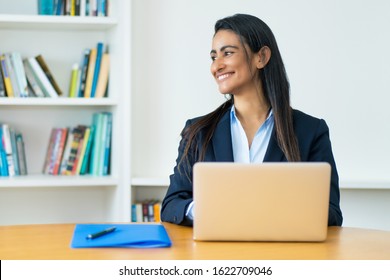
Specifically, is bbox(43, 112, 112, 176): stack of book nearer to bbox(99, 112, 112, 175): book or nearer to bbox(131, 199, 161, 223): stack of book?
bbox(99, 112, 112, 175): book

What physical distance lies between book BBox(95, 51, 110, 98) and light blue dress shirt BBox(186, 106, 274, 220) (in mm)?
1320

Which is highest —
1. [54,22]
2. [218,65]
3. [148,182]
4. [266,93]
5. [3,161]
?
[54,22]

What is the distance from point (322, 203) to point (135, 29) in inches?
87.9

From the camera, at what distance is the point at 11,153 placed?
363 centimetres

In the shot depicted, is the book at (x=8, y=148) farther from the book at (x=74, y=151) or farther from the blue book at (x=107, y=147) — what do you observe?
the blue book at (x=107, y=147)

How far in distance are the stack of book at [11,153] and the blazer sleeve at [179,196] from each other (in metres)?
1.45

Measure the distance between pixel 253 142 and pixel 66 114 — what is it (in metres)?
1.60

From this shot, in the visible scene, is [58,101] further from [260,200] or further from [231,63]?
[260,200]

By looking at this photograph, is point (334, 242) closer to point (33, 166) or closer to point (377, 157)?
point (377, 157)

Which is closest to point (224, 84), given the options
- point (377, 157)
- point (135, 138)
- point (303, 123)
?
point (303, 123)

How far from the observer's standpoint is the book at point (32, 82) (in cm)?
365

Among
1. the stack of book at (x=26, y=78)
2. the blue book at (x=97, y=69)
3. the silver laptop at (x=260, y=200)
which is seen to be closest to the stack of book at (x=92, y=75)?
the blue book at (x=97, y=69)

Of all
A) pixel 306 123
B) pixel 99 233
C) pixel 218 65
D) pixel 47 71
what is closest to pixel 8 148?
pixel 47 71

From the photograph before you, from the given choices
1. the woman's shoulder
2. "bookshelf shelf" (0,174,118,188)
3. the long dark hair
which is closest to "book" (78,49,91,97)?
"bookshelf shelf" (0,174,118,188)
